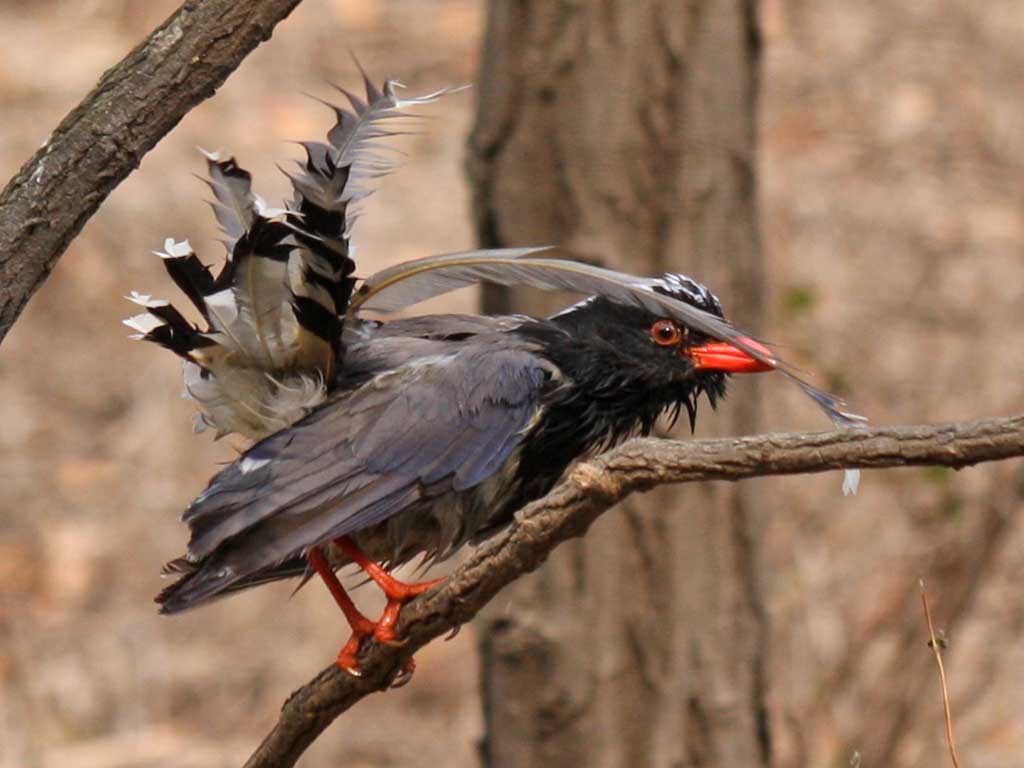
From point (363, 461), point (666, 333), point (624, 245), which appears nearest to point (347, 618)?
point (363, 461)

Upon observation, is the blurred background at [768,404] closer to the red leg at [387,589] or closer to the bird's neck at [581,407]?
the bird's neck at [581,407]

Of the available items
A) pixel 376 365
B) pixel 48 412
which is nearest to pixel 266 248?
pixel 376 365

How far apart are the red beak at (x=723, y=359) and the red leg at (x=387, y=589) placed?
86cm

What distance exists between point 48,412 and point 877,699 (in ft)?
15.8

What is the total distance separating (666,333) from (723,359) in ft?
0.48

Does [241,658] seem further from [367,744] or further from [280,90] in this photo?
[280,90]

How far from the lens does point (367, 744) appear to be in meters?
7.70

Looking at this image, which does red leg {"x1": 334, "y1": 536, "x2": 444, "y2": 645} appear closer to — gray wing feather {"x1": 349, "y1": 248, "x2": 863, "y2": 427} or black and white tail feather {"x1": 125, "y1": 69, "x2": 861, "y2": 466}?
black and white tail feather {"x1": 125, "y1": 69, "x2": 861, "y2": 466}

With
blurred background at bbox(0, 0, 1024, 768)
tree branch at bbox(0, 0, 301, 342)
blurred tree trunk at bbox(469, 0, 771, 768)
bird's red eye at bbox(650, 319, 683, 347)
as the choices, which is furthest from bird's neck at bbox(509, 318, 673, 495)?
blurred background at bbox(0, 0, 1024, 768)

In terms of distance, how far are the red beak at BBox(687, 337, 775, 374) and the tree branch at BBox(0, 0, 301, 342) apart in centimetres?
144

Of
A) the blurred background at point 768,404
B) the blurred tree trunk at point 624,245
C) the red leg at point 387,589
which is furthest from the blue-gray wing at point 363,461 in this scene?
the blurred background at point 768,404

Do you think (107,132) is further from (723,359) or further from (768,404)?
(768,404)

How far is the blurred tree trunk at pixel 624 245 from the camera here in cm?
501

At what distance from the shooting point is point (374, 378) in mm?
3650
